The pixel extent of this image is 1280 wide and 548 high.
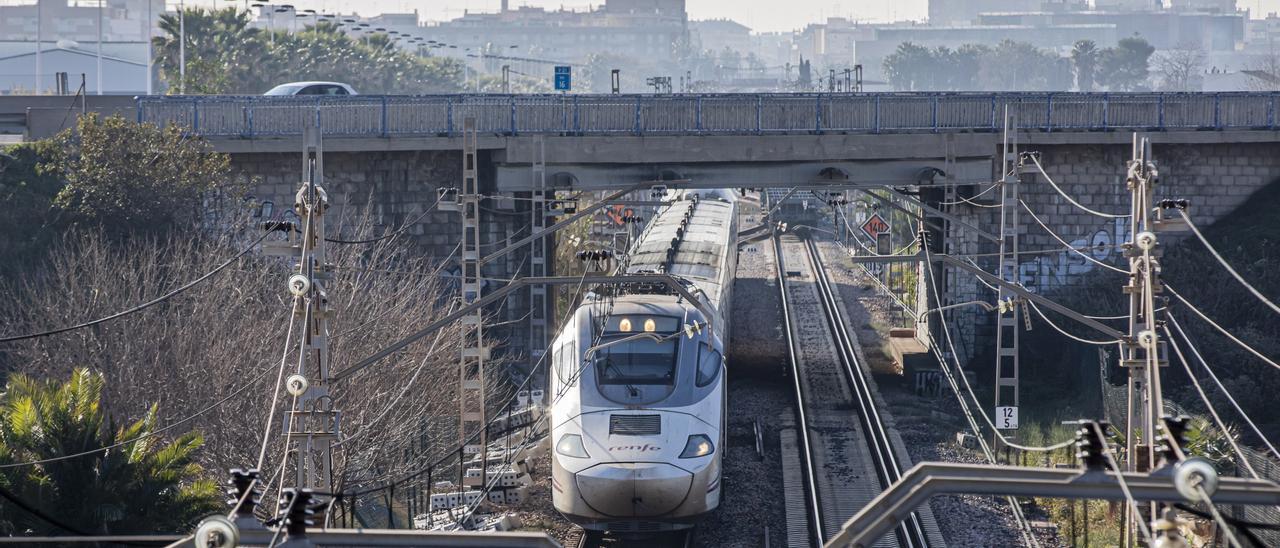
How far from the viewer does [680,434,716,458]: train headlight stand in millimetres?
19453

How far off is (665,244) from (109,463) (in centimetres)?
1589

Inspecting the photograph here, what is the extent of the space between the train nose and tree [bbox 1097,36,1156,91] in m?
135

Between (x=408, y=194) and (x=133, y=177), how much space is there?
671 centimetres

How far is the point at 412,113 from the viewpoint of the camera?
3650cm

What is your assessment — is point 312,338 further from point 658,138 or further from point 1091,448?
point 658,138

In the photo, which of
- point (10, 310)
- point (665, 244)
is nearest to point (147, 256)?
point (10, 310)

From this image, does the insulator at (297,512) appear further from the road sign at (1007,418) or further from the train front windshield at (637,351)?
the road sign at (1007,418)

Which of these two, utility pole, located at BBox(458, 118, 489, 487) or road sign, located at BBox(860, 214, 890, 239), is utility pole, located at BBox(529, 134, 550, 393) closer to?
utility pole, located at BBox(458, 118, 489, 487)

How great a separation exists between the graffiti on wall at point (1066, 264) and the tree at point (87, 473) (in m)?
25.6

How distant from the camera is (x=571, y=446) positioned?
1978 cm

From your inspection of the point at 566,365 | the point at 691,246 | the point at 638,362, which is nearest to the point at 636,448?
the point at 638,362

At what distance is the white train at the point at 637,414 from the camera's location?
751 inches

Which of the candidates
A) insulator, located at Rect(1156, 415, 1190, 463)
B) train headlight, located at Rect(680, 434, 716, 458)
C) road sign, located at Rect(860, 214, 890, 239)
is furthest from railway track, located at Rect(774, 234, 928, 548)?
insulator, located at Rect(1156, 415, 1190, 463)

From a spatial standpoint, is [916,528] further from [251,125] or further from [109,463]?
[251,125]
